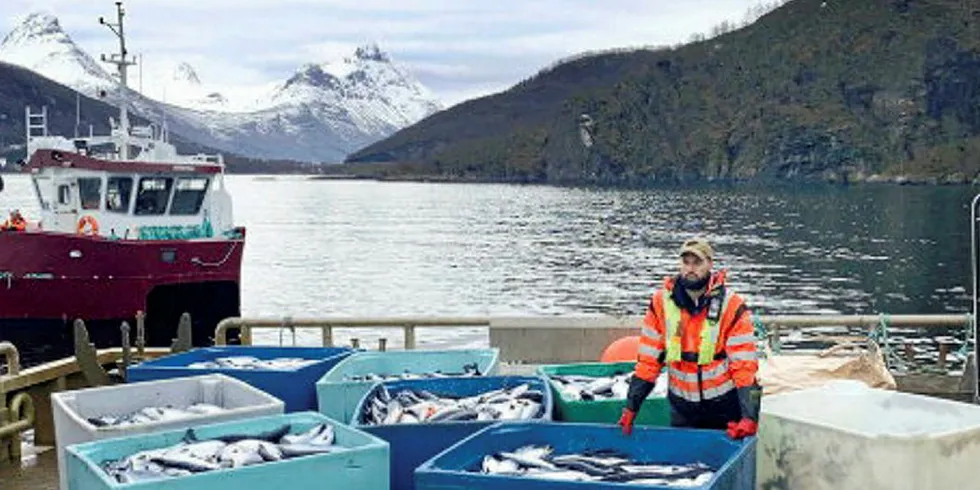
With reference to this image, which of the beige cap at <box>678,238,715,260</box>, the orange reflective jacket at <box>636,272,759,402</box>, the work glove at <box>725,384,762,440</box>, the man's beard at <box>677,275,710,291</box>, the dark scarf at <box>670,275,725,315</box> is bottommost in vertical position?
the work glove at <box>725,384,762,440</box>

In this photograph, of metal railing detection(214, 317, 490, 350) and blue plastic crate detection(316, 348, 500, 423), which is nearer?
blue plastic crate detection(316, 348, 500, 423)

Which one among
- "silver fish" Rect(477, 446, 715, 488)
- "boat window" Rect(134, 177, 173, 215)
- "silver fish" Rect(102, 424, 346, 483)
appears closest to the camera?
"silver fish" Rect(477, 446, 715, 488)

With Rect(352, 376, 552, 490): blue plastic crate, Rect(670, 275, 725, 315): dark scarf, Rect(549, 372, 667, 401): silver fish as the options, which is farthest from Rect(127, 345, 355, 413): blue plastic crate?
Rect(670, 275, 725, 315): dark scarf

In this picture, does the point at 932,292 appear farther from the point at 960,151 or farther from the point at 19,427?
the point at 960,151

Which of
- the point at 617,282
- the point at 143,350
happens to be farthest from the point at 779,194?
the point at 143,350

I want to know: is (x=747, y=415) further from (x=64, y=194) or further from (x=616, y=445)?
(x=64, y=194)

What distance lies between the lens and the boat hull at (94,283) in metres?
26.7

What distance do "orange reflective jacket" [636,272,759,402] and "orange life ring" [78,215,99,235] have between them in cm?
2332

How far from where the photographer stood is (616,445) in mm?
6230

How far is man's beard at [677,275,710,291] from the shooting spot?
6304 mm

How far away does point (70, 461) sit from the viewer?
19.4 ft

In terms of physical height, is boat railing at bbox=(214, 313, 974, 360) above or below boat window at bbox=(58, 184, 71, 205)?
below

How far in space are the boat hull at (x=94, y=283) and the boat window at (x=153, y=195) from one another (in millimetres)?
1311

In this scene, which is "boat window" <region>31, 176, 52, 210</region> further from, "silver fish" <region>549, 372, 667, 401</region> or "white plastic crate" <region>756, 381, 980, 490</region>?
"white plastic crate" <region>756, 381, 980, 490</region>
